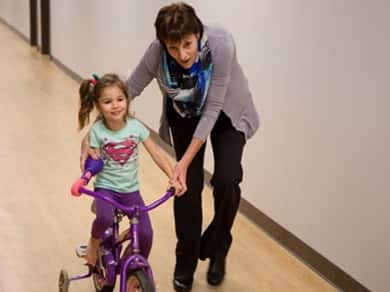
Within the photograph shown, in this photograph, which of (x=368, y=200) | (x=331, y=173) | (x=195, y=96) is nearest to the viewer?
(x=195, y=96)

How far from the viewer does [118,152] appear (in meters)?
2.42

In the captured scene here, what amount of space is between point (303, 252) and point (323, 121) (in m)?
0.69

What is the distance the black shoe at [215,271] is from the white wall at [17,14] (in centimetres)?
725

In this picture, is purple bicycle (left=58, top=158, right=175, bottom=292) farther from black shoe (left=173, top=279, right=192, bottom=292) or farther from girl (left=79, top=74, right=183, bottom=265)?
black shoe (left=173, top=279, right=192, bottom=292)

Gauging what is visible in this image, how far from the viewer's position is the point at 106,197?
2.28 metres

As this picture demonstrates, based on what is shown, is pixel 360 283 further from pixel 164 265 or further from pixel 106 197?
pixel 106 197

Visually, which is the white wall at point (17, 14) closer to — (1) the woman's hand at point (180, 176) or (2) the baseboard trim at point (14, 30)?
(2) the baseboard trim at point (14, 30)

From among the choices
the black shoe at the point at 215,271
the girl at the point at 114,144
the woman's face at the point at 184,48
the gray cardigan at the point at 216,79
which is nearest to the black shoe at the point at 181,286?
the black shoe at the point at 215,271

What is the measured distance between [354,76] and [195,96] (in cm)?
76

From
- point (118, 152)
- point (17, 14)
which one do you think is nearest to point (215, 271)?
point (118, 152)

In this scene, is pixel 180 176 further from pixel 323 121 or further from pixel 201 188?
pixel 323 121

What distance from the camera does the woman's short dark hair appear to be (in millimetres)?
2330

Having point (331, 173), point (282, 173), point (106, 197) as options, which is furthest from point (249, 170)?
point (106, 197)

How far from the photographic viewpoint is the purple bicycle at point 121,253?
226 centimetres
